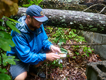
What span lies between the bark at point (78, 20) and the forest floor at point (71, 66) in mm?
1251

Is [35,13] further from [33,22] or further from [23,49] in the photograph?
[23,49]

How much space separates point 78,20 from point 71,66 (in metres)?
1.72

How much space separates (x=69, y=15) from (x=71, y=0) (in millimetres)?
2378

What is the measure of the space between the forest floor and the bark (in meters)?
1.25

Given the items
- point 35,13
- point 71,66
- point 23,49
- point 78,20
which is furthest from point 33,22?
point 71,66

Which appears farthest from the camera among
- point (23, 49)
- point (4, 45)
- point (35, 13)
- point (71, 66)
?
point (71, 66)

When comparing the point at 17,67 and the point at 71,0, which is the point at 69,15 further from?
the point at 71,0

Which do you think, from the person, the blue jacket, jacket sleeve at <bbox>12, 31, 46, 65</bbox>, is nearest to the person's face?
the person

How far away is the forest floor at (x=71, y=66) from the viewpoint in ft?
8.79

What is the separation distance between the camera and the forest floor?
2.68m

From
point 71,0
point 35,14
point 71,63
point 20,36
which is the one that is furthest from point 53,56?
point 71,0

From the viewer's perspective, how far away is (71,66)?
304 cm

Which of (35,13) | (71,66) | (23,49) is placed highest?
(35,13)

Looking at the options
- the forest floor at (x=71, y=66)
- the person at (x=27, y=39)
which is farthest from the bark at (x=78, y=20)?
the forest floor at (x=71, y=66)
